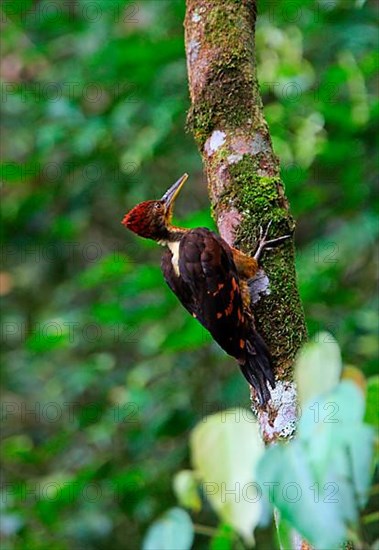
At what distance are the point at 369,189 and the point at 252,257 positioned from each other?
1.72 metres

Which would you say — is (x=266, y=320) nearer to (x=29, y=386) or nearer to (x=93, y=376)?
(x=93, y=376)

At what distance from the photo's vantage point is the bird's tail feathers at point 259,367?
160cm

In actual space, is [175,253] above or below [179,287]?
above

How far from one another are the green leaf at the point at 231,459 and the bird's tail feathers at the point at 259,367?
702mm

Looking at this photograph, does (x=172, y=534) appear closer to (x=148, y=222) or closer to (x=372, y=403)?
(x=372, y=403)

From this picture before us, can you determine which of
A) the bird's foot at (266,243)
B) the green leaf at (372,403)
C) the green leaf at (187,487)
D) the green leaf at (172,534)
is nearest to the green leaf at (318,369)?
the green leaf at (372,403)

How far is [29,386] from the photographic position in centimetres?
550

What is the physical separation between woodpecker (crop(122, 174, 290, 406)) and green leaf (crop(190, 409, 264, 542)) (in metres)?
0.70

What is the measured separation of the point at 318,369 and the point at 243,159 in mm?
1105

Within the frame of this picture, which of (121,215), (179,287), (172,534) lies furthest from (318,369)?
(121,215)

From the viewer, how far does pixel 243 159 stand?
1830 millimetres

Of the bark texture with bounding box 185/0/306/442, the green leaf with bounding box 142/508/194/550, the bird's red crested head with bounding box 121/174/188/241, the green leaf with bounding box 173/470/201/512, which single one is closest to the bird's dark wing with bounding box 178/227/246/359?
the bark texture with bounding box 185/0/306/442

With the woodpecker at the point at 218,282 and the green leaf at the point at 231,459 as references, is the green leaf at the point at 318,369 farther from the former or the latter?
the woodpecker at the point at 218,282

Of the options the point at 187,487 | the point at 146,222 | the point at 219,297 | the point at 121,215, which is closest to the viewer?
the point at 187,487
